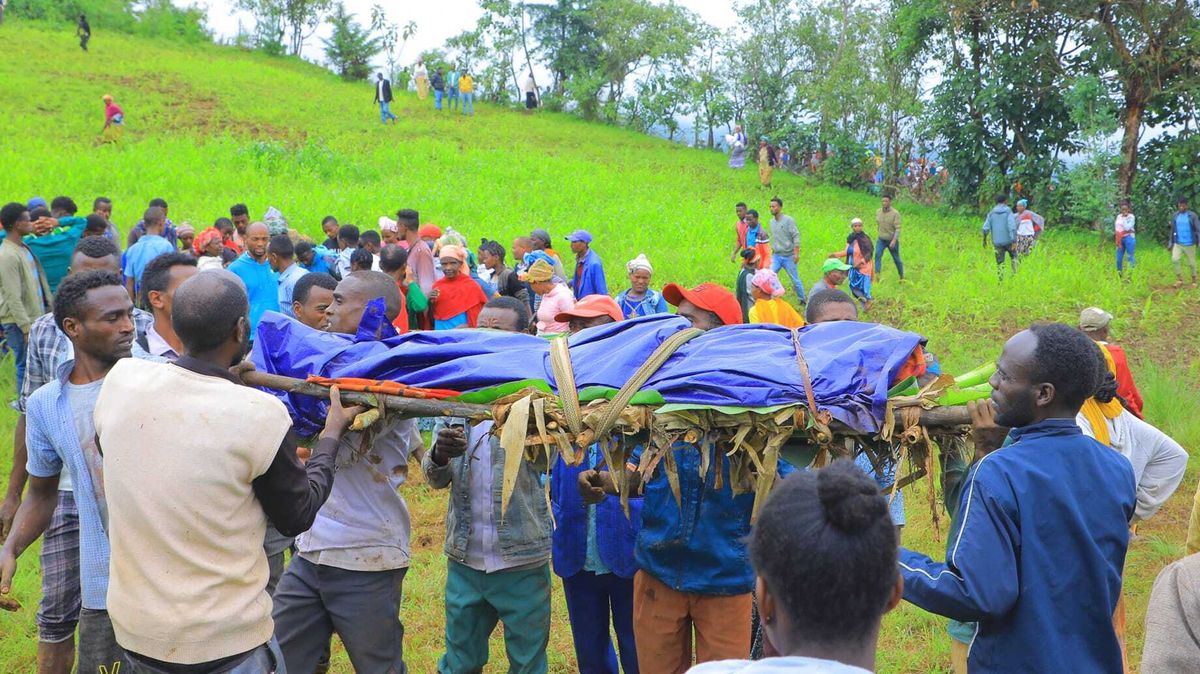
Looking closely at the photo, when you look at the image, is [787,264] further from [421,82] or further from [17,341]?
[421,82]

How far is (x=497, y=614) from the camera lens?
12.9 feet

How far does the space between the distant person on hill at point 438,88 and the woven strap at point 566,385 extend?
96.4 feet

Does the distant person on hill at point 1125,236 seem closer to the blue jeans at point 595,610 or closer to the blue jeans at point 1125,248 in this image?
the blue jeans at point 1125,248

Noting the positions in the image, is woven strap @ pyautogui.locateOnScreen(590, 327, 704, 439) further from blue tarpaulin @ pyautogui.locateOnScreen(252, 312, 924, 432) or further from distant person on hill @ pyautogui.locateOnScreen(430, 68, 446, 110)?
distant person on hill @ pyautogui.locateOnScreen(430, 68, 446, 110)

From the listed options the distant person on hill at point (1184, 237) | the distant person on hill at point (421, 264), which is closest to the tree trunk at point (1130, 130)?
the distant person on hill at point (1184, 237)

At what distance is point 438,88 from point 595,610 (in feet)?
96.5

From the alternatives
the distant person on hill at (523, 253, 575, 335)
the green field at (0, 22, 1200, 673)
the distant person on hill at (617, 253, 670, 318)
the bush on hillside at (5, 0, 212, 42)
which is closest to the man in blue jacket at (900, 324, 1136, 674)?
the green field at (0, 22, 1200, 673)

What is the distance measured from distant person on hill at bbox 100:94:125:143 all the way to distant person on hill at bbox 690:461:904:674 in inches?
929

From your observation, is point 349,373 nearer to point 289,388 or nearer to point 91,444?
point 289,388

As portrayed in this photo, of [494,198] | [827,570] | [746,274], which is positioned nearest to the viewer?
[827,570]

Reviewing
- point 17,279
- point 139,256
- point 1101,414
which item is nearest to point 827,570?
point 1101,414

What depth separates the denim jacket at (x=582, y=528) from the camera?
3959 mm

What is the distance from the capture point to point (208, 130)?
2416 cm

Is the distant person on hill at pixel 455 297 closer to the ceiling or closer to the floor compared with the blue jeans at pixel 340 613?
closer to the ceiling
